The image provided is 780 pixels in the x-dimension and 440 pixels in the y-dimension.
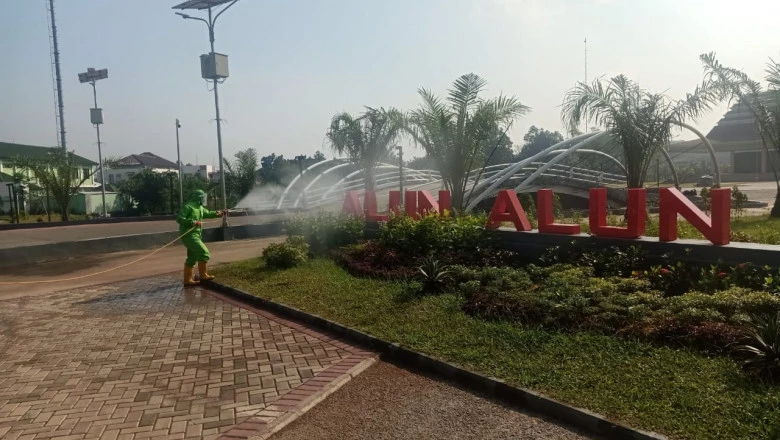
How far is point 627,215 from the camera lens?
7695mm

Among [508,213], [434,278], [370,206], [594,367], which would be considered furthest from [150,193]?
[594,367]

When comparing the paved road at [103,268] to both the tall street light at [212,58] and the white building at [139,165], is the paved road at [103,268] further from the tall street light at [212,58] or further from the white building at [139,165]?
the white building at [139,165]

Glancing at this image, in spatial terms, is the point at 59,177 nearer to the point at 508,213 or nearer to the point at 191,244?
the point at 191,244

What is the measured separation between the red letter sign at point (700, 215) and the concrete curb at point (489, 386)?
402cm

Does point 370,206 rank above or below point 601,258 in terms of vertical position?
above

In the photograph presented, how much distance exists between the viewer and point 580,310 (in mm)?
5590

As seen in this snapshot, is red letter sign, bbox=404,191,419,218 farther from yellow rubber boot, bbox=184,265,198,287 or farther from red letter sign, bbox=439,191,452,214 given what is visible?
yellow rubber boot, bbox=184,265,198,287

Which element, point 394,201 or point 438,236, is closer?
point 438,236

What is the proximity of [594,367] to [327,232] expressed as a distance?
830 cm

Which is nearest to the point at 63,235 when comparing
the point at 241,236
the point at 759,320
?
the point at 241,236

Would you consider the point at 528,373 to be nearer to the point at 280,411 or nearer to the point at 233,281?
the point at 280,411

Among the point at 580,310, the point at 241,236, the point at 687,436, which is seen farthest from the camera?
the point at 241,236

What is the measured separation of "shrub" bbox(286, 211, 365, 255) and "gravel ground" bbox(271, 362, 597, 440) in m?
7.35

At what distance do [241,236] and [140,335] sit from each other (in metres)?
11.3
